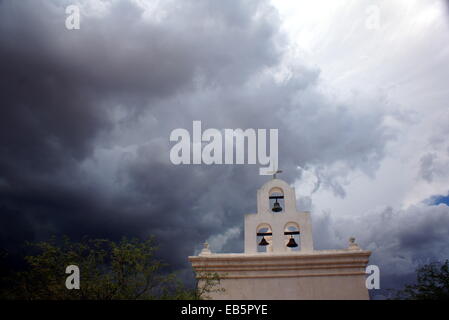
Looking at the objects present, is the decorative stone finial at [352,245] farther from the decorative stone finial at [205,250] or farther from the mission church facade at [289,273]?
the decorative stone finial at [205,250]

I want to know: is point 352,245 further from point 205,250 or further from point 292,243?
point 205,250

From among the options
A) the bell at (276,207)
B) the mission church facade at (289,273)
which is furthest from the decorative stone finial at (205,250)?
the bell at (276,207)

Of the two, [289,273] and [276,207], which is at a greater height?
[276,207]

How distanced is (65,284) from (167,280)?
3.14 meters

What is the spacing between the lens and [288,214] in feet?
48.3

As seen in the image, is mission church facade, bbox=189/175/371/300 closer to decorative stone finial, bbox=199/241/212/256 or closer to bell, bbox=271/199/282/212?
decorative stone finial, bbox=199/241/212/256

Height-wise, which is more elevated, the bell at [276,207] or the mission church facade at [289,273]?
the bell at [276,207]

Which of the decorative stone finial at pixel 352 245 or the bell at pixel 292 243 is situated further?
the bell at pixel 292 243

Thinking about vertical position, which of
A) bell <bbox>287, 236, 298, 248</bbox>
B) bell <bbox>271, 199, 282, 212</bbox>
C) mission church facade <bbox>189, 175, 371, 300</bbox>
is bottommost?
mission church facade <bbox>189, 175, 371, 300</bbox>

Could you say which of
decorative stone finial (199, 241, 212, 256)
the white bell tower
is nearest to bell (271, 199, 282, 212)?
the white bell tower

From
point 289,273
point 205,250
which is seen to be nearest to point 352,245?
point 289,273
